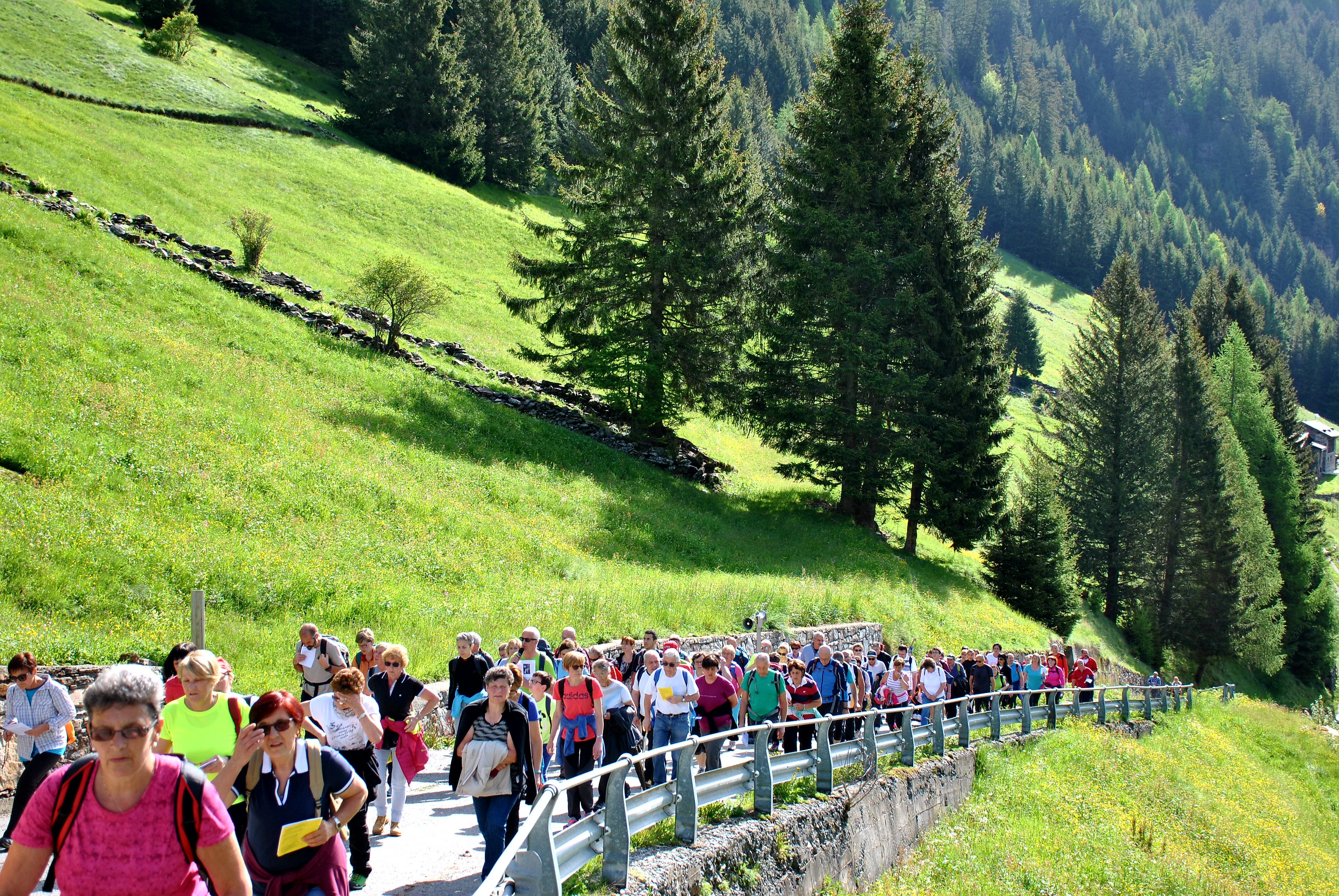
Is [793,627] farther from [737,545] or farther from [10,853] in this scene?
[10,853]

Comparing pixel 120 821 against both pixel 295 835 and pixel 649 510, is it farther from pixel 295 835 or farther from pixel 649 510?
pixel 649 510

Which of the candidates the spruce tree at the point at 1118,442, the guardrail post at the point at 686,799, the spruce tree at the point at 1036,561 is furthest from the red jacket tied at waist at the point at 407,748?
the spruce tree at the point at 1118,442

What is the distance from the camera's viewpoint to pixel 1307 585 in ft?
173

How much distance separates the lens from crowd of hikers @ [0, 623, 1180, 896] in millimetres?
3395

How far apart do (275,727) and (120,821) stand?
1.39m

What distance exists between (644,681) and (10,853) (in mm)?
7435

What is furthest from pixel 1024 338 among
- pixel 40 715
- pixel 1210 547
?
pixel 40 715

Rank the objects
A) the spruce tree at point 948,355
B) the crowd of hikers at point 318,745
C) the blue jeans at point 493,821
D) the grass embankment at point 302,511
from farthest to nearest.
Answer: the spruce tree at point 948,355, the grass embankment at point 302,511, the blue jeans at point 493,821, the crowd of hikers at point 318,745

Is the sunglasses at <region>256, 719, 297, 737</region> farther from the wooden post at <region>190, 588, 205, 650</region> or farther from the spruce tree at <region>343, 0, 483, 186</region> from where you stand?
the spruce tree at <region>343, 0, 483, 186</region>

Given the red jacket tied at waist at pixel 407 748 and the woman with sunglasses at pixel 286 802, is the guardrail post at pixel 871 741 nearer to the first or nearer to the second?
the red jacket tied at waist at pixel 407 748

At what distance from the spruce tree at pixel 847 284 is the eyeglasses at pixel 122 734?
28763mm

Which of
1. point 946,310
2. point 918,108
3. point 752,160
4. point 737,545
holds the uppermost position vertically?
point 918,108

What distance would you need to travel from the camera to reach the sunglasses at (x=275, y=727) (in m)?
4.78

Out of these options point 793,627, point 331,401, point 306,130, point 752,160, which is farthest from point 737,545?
point 306,130
